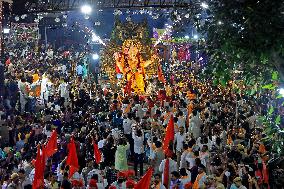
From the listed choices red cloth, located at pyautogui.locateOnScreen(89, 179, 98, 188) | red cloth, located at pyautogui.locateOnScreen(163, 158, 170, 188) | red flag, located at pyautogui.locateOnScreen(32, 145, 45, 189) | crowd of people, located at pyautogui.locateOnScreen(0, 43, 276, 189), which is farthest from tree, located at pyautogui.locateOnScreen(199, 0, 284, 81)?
red flag, located at pyautogui.locateOnScreen(32, 145, 45, 189)

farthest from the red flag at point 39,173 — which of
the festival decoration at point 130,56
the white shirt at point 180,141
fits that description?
the festival decoration at point 130,56

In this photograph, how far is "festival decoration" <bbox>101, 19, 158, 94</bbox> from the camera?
2397cm

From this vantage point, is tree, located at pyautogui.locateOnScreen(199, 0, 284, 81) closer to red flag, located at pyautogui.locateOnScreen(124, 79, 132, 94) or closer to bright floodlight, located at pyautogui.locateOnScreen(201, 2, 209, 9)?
bright floodlight, located at pyautogui.locateOnScreen(201, 2, 209, 9)

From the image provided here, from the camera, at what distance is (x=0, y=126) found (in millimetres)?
14656

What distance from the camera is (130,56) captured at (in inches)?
945

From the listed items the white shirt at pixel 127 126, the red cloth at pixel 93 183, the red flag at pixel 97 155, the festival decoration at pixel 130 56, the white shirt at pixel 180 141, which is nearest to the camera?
the red cloth at pixel 93 183

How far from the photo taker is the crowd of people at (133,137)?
9.43 m

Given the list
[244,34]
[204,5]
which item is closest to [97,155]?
[204,5]

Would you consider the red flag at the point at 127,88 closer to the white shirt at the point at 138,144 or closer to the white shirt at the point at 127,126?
the white shirt at the point at 127,126

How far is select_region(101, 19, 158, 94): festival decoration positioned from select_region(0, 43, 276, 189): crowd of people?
2.71 m

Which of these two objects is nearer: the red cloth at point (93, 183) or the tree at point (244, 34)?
the tree at point (244, 34)

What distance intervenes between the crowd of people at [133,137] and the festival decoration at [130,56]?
2706mm

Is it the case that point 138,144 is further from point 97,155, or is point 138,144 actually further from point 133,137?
point 97,155

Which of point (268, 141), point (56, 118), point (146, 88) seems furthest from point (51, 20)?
point (268, 141)
